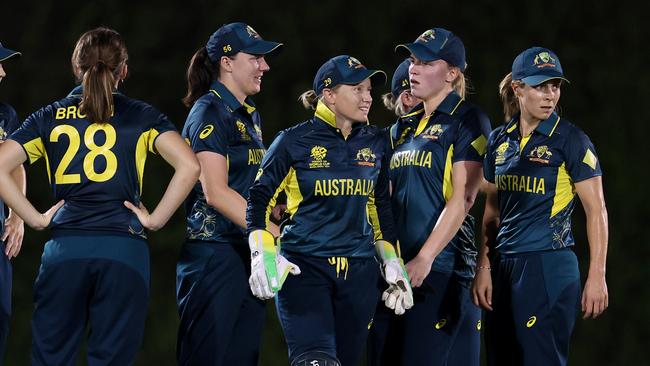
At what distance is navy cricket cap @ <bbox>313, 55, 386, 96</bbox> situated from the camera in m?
3.49

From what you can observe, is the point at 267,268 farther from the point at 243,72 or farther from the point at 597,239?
the point at 597,239

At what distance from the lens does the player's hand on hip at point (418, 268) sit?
3648 millimetres

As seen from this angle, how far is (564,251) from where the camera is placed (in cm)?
368

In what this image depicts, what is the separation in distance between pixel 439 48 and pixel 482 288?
0.86 meters

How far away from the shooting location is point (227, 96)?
3896mm

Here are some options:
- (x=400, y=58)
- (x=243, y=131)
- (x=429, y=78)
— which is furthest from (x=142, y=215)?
(x=400, y=58)

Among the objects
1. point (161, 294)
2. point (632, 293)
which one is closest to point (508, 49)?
point (632, 293)

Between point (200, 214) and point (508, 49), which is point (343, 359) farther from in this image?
point (508, 49)

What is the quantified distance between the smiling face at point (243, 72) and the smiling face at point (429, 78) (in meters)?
0.57

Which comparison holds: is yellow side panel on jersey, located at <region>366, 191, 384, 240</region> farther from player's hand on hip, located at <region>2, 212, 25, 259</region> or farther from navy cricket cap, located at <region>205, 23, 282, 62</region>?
player's hand on hip, located at <region>2, 212, 25, 259</region>

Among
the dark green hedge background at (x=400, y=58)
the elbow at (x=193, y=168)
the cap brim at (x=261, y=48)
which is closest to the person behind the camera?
the elbow at (x=193, y=168)

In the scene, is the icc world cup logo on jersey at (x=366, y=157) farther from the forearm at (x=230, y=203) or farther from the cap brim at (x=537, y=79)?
the cap brim at (x=537, y=79)

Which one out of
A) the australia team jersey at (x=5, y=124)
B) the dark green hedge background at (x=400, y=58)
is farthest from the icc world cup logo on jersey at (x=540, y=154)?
the australia team jersey at (x=5, y=124)

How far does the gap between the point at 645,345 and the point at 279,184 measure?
9.10 feet
